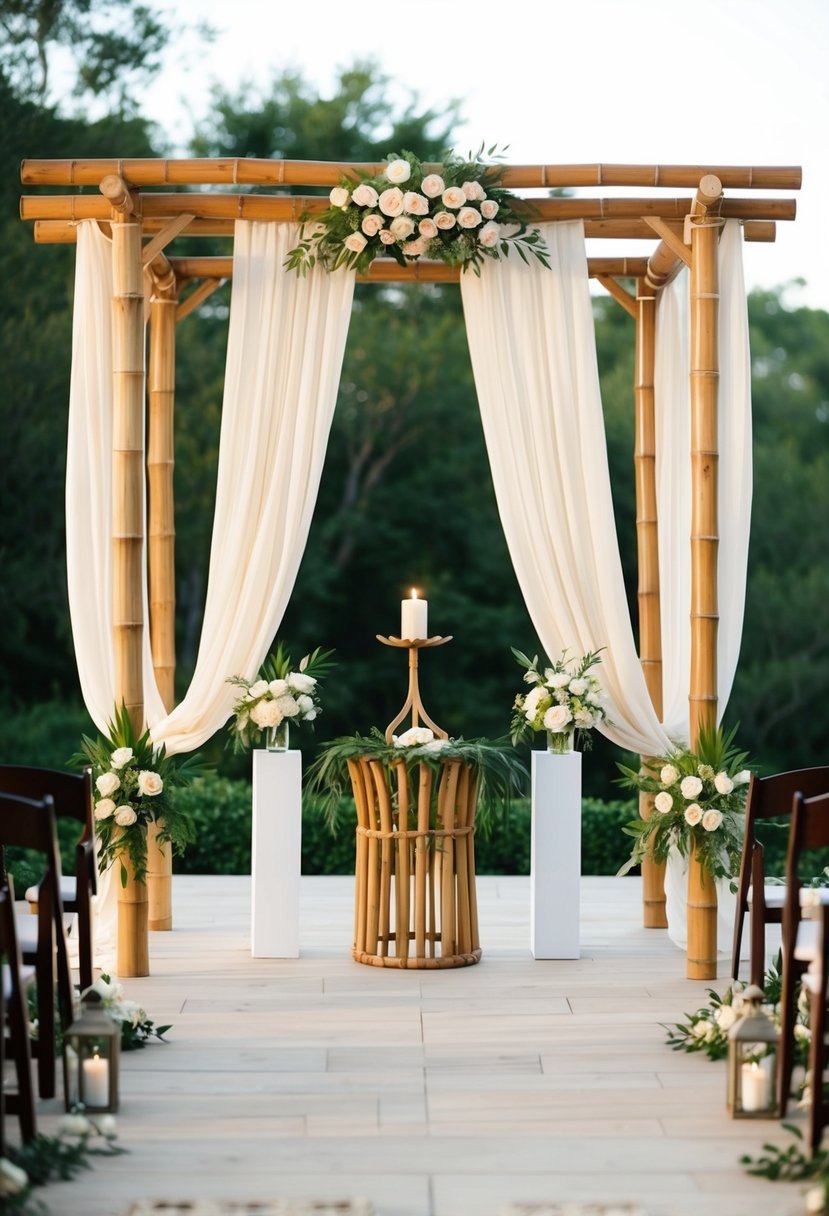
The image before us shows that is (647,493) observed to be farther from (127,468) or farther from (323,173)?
(127,468)

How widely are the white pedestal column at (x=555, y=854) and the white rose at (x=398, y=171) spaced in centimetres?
206

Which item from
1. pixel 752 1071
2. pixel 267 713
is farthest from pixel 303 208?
pixel 752 1071

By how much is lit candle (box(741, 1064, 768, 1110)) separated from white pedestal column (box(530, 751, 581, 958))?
1651 mm

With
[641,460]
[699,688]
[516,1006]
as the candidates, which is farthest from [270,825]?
[641,460]

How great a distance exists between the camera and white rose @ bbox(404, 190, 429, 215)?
16.4 feet

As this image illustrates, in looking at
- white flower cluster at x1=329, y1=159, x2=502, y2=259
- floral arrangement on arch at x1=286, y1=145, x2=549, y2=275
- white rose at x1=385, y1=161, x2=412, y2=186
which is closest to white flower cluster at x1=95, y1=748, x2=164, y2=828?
floral arrangement on arch at x1=286, y1=145, x2=549, y2=275

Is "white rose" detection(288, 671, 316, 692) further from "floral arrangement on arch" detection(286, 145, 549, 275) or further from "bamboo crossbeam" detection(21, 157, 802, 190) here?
"bamboo crossbeam" detection(21, 157, 802, 190)

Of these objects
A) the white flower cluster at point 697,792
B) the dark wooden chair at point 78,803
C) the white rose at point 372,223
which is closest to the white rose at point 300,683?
the dark wooden chair at point 78,803

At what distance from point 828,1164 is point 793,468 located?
30.7 ft

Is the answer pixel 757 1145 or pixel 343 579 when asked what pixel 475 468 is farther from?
pixel 757 1145

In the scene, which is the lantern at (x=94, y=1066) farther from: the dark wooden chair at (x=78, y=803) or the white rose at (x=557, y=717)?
the white rose at (x=557, y=717)

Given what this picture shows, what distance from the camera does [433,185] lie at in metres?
5.02

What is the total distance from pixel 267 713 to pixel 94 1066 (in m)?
1.75

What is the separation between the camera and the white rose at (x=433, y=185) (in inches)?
197
